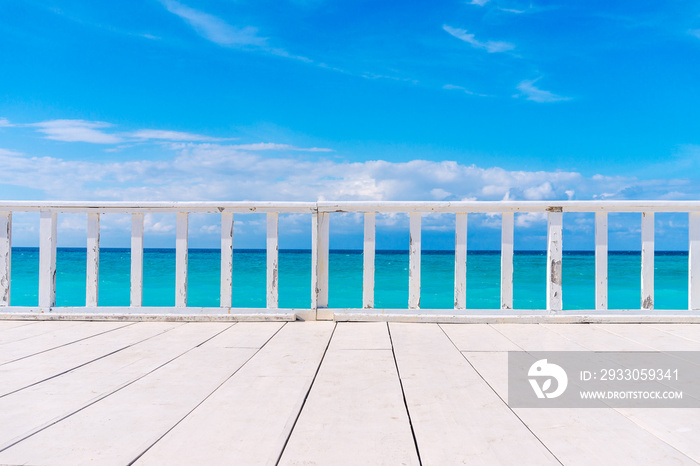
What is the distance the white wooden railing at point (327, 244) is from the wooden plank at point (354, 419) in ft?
3.20

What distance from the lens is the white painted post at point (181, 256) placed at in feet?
8.95

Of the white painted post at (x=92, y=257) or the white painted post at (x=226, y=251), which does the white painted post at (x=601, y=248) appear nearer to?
the white painted post at (x=226, y=251)

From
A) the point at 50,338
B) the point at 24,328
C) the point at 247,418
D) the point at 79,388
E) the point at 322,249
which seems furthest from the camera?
the point at 322,249

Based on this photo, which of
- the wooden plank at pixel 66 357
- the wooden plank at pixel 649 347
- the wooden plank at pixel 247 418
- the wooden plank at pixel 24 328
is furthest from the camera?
the wooden plank at pixel 24 328

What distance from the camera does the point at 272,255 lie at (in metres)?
2.74

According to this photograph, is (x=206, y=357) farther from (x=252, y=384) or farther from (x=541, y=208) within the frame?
(x=541, y=208)

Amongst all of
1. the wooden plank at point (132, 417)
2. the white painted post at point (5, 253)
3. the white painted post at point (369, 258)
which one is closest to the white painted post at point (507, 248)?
the white painted post at point (369, 258)

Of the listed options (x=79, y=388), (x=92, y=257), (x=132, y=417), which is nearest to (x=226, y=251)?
(x=92, y=257)

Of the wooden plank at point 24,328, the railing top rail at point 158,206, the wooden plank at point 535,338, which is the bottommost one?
the wooden plank at point 24,328

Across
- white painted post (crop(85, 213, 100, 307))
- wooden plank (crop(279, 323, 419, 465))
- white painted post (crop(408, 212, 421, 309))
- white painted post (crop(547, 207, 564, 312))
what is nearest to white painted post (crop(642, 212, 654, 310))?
white painted post (crop(547, 207, 564, 312))

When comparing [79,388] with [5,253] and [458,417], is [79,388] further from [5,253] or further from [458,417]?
[5,253]

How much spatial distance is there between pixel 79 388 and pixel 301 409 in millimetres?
802

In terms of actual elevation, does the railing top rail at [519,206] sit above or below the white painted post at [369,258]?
above

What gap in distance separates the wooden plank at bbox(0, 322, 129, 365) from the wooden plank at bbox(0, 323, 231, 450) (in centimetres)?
40
